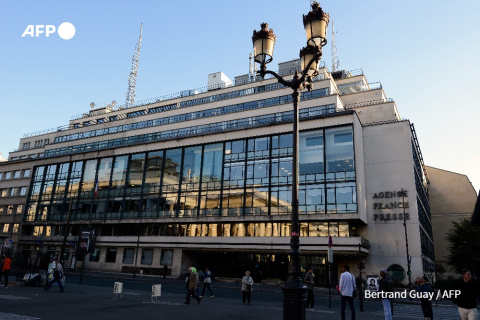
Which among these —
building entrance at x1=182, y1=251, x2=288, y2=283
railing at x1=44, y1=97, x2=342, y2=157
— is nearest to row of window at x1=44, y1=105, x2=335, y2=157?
railing at x1=44, y1=97, x2=342, y2=157

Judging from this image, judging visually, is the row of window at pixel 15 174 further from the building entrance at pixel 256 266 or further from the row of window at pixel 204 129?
the building entrance at pixel 256 266

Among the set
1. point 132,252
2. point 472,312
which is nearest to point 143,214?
point 132,252

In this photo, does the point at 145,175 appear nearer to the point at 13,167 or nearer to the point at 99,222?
the point at 99,222

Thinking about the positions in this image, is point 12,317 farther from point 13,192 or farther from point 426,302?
point 13,192

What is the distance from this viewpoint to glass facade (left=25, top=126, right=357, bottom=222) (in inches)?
1422

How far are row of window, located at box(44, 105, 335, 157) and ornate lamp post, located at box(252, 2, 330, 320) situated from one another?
30090mm

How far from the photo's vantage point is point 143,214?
1769 inches

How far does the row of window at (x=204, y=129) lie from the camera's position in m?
41.1

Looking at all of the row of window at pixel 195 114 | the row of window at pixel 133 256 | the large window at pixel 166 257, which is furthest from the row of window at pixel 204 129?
the row of window at pixel 133 256

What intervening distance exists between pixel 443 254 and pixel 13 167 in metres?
78.1

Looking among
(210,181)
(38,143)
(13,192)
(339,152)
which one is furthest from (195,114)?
(38,143)

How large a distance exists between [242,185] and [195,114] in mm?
16230

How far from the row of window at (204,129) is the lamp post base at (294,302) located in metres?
33.0

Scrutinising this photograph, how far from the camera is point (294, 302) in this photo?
23.1 ft
